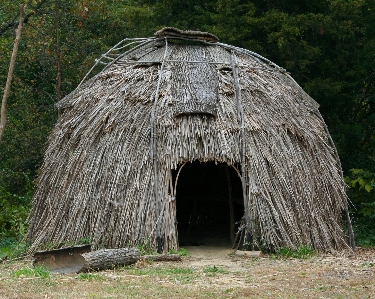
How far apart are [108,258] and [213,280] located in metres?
1.64

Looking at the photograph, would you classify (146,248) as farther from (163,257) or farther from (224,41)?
(224,41)

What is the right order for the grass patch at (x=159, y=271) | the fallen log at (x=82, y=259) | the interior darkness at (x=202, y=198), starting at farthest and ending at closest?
the interior darkness at (x=202, y=198) < the fallen log at (x=82, y=259) < the grass patch at (x=159, y=271)

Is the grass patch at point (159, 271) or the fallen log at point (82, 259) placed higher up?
the fallen log at point (82, 259)

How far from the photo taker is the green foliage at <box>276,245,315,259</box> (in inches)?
454

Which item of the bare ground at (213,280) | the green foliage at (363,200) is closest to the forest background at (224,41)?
the green foliage at (363,200)

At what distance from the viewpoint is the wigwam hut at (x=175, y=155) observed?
1163 cm

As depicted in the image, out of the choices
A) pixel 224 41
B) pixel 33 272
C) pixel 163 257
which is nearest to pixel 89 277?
pixel 33 272

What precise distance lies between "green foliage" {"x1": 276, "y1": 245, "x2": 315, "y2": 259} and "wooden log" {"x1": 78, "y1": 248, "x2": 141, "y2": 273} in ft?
8.17

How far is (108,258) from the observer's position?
10.2 metres

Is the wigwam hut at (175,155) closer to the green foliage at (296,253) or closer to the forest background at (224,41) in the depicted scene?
the green foliage at (296,253)

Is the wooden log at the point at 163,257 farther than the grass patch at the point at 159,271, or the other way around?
the wooden log at the point at 163,257

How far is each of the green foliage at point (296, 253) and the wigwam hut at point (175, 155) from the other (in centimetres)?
12

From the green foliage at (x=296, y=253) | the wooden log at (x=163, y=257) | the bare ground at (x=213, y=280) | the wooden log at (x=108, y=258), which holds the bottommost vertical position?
the bare ground at (x=213, y=280)

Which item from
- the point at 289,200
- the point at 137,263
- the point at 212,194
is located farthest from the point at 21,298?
the point at 212,194
